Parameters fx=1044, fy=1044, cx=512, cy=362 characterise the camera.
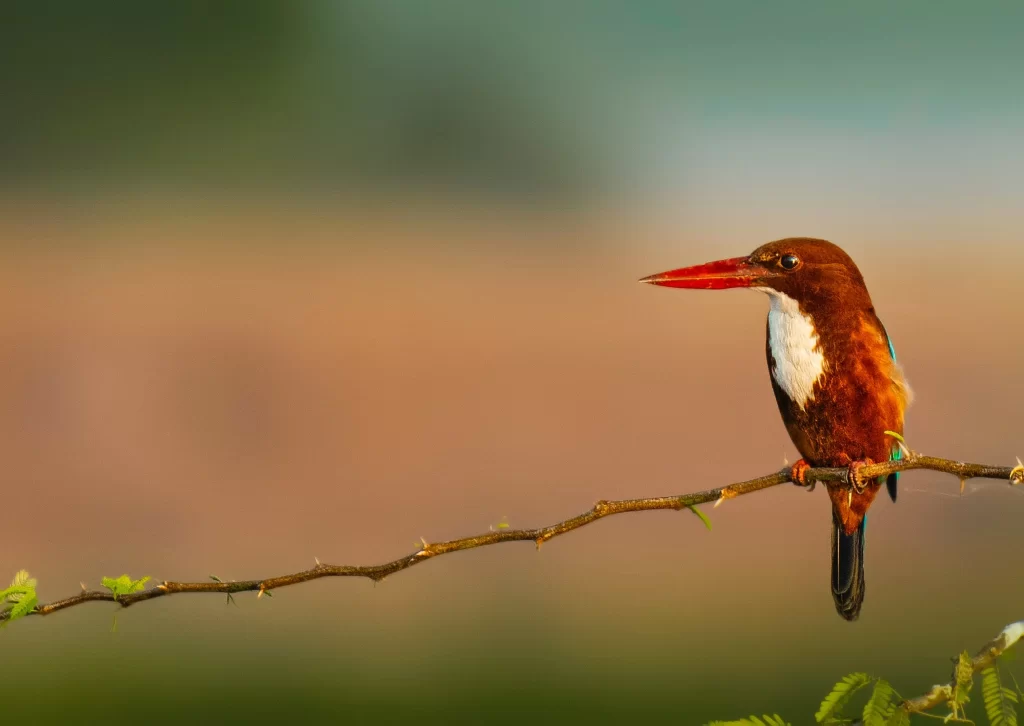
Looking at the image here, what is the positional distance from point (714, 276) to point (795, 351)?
44 cm

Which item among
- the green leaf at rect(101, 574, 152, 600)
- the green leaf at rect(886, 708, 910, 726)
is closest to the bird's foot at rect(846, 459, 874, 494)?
the green leaf at rect(886, 708, 910, 726)

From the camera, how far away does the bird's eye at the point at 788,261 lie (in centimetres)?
202

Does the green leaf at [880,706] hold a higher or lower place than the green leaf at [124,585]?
lower

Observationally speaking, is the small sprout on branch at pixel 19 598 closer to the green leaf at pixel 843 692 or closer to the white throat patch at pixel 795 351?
the green leaf at pixel 843 692

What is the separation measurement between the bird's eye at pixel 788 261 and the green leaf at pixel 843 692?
31.0 inches

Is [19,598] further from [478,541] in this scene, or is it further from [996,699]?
[996,699]

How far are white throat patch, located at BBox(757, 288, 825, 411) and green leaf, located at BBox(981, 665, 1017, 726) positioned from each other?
0.78 meters

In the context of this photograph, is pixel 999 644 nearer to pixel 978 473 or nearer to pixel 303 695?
pixel 978 473

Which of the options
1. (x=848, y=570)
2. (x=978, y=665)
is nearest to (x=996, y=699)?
(x=978, y=665)

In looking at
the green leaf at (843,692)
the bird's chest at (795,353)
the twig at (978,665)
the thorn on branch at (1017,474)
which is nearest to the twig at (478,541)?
the thorn on branch at (1017,474)

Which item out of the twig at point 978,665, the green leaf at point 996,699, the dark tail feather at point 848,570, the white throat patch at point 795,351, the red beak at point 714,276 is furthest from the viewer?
the white throat patch at point 795,351

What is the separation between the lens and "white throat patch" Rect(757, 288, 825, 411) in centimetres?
217

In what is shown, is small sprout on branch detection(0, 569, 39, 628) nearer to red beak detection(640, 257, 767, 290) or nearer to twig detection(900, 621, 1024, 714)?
red beak detection(640, 257, 767, 290)

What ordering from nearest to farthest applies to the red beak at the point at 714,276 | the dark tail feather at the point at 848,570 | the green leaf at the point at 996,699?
the green leaf at the point at 996,699, the red beak at the point at 714,276, the dark tail feather at the point at 848,570
